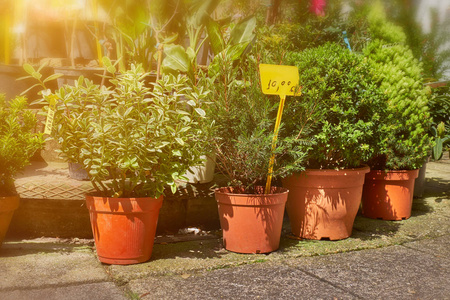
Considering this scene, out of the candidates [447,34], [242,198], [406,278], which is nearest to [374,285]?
[406,278]

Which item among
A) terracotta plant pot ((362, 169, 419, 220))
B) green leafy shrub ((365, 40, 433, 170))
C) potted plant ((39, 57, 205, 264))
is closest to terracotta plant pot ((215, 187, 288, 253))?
potted plant ((39, 57, 205, 264))

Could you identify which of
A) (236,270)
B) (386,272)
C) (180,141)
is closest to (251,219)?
(236,270)

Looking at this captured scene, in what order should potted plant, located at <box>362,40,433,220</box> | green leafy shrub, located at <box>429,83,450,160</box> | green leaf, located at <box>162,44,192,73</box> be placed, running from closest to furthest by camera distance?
green leaf, located at <box>162,44,192,73</box> < potted plant, located at <box>362,40,433,220</box> < green leafy shrub, located at <box>429,83,450,160</box>

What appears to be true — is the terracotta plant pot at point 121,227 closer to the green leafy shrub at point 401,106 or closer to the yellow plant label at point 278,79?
the yellow plant label at point 278,79

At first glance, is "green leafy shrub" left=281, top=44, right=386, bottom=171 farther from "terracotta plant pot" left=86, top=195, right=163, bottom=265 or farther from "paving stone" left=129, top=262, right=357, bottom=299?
"terracotta plant pot" left=86, top=195, right=163, bottom=265

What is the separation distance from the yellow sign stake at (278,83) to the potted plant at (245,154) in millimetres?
47

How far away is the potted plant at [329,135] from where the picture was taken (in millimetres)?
2947

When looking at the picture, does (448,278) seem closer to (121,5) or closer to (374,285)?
(374,285)

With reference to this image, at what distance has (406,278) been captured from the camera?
96.9 inches

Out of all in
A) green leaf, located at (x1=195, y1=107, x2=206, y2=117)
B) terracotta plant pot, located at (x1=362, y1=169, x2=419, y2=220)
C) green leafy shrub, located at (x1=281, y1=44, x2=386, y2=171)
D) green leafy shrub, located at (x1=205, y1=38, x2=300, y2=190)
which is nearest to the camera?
green leaf, located at (x1=195, y1=107, x2=206, y2=117)

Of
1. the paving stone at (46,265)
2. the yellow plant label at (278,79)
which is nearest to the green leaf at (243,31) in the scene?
the yellow plant label at (278,79)

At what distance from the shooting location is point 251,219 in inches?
110

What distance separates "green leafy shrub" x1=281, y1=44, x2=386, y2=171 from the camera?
2924 millimetres

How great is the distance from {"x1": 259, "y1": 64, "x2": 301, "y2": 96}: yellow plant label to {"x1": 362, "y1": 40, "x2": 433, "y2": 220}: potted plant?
1.02 meters
